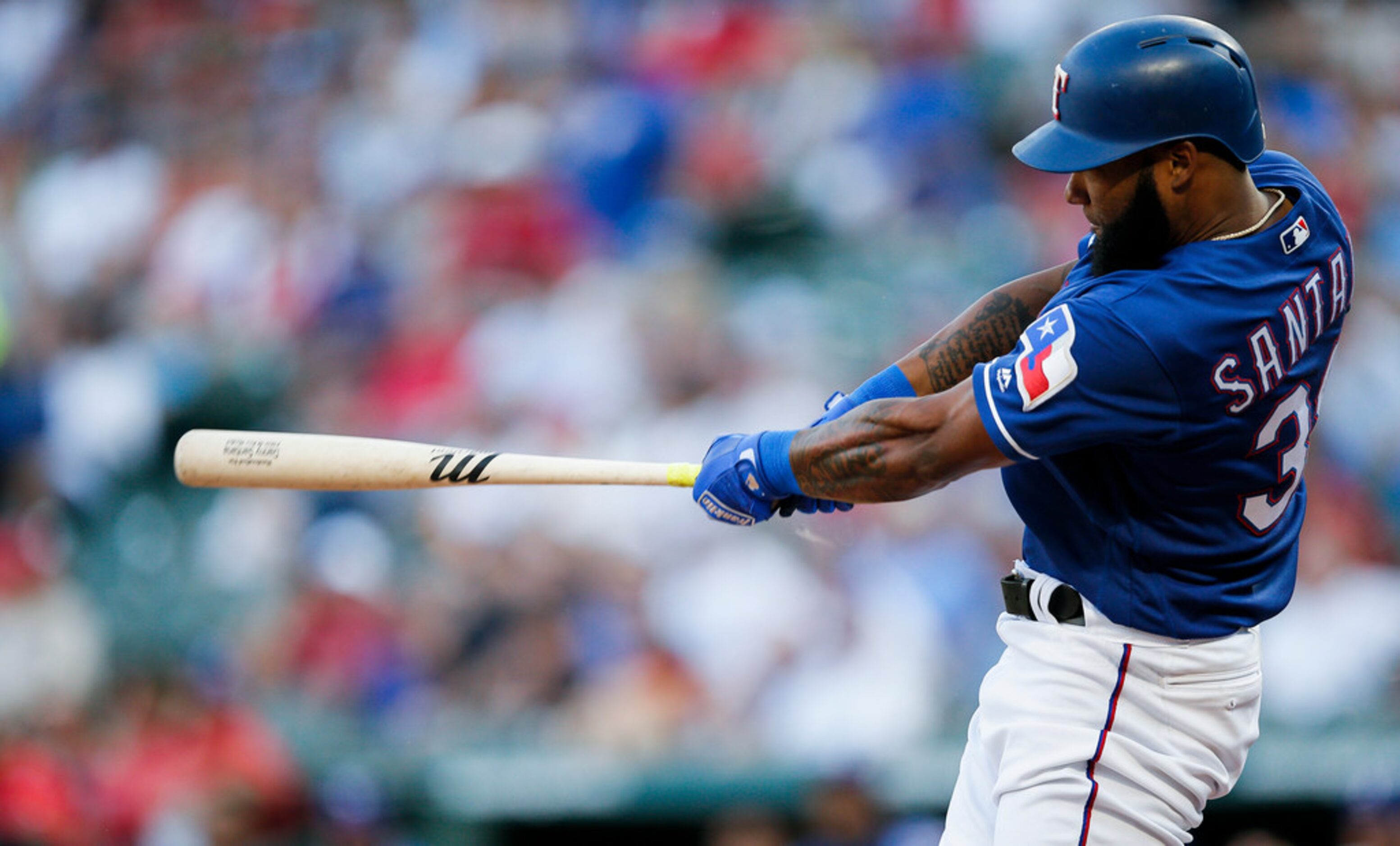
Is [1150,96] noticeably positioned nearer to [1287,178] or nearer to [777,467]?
[1287,178]

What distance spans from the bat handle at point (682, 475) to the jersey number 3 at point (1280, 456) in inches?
39.5

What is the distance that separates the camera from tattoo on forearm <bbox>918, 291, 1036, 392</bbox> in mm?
2982

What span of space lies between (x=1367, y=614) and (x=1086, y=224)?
2001 mm

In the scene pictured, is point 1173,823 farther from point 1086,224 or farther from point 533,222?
point 533,222

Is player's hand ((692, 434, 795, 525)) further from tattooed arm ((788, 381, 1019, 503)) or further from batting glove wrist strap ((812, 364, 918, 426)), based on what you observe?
batting glove wrist strap ((812, 364, 918, 426))

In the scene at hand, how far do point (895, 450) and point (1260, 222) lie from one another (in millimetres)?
724

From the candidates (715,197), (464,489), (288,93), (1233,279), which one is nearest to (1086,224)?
(715,197)

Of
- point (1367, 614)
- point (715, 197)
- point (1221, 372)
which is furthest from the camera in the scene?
point (715, 197)

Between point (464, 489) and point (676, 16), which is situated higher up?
point (676, 16)

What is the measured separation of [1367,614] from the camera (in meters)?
5.05

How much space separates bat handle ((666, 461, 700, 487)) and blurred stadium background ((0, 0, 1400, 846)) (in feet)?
1.07

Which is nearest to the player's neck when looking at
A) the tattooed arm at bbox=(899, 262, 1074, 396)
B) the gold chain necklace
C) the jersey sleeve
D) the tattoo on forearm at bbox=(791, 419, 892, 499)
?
the gold chain necklace

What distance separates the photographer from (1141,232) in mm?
2533

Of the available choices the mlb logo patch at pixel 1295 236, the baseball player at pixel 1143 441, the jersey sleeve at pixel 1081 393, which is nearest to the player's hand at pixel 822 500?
the baseball player at pixel 1143 441
